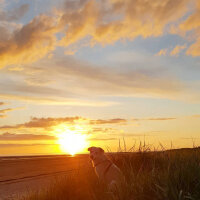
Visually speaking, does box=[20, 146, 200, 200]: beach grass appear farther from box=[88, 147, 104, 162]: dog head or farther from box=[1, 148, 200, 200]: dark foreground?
box=[88, 147, 104, 162]: dog head

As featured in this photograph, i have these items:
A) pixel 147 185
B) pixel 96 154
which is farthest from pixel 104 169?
pixel 147 185

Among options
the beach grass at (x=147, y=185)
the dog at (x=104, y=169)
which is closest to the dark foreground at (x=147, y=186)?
the beach grass at (x=147, y=185)

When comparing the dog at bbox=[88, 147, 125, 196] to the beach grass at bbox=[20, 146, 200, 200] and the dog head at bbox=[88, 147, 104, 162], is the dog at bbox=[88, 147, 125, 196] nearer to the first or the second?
the dog head at bbox=[88, 147, 104, 162]

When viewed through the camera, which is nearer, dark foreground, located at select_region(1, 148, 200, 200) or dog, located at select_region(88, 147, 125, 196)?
dark foreground, located at select_region(1, 148, 200, 200)

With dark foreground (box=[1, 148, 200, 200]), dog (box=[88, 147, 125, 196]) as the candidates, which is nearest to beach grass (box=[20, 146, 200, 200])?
dark foreground (box=[1, 148, 200, 200])

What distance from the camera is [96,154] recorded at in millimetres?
10719

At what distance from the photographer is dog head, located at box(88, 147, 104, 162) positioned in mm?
10448

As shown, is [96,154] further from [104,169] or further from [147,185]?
[147,185]

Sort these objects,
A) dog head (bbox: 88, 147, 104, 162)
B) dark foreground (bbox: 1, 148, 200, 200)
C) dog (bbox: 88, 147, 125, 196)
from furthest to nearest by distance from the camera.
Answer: dog head (bbox: 88, 147, 104, 162) < dog (bbox: 88, 147, 125, 196) < dark foreground (bbox: 1, 148, 200, 200)

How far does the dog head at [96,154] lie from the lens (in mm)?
10448

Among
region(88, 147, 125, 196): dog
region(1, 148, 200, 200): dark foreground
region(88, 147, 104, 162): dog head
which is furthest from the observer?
region(88, 147, 104, 162): dog head

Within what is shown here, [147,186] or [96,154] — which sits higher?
[96,154]

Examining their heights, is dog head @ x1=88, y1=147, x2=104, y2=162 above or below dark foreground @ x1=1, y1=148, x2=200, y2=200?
above

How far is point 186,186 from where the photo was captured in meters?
6.11
